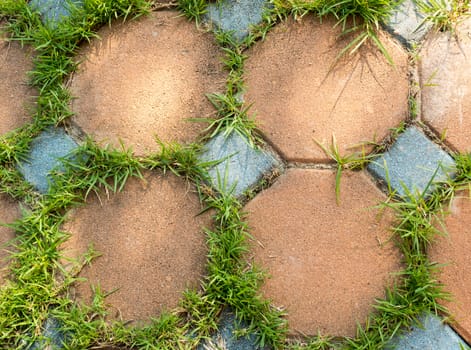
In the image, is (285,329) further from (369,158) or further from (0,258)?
(0,258)

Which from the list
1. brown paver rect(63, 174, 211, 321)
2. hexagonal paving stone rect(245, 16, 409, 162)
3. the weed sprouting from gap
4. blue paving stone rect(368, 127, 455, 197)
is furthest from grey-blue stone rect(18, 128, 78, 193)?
the weed sprouting from gap

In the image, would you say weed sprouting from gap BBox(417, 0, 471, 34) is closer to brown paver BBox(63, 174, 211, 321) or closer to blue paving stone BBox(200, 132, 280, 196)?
blue paving stone BBox(200, 132, 280, 196)

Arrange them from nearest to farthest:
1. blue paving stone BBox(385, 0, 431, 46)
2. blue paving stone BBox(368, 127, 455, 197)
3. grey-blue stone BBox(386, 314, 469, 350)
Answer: grey-blue stone BBox(386, 314, 469, 350), blue paving stone BBox(368, 127, 455, 197), blue paving stone BBox(385, 0, 431, 46)

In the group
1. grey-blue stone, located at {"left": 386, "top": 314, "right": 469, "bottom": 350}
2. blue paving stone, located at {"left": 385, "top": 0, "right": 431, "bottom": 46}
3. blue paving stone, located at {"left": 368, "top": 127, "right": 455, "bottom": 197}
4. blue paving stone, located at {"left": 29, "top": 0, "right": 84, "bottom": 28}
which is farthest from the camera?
blue paving stone, located at {"left": 29, "top": 0, "right": 84, "bottom": 28}

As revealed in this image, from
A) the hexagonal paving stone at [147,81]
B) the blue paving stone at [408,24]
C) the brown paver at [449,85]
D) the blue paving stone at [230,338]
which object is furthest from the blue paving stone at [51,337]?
the blue paving stone at [408,24]

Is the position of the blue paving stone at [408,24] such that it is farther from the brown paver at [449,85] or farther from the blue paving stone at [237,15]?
the blue paving stone at [237,15]
